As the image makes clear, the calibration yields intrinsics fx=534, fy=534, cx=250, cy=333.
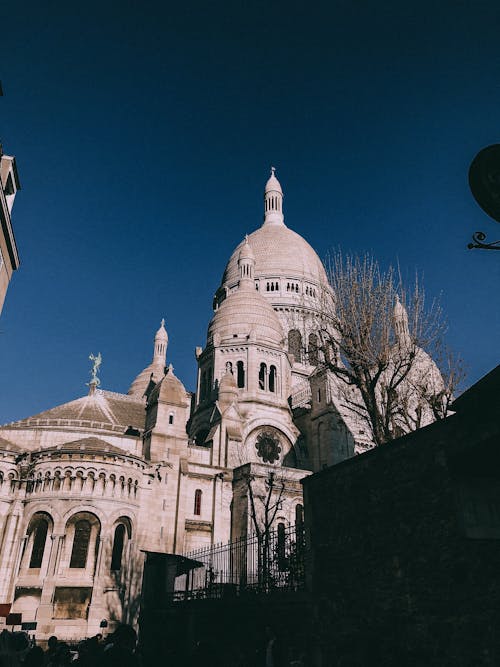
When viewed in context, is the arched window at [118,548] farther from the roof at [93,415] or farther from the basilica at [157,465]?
the roof at [93,415]

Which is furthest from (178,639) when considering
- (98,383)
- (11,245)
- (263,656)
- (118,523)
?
(98,383)

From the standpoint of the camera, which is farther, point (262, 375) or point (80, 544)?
point (262, 375)

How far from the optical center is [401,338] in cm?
2025

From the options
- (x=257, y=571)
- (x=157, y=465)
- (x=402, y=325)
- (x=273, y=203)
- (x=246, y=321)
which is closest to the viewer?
(x=402, y=325)

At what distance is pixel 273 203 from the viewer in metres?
76.7

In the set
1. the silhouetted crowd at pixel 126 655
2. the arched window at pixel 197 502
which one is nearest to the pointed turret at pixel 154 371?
the arched window at pixel 197 502

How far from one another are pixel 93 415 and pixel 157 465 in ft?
26.4

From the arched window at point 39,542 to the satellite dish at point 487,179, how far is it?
2645cm

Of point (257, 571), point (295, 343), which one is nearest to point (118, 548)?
point (257, 571)

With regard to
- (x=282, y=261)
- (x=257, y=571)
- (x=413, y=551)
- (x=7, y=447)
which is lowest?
(x=413, y=551)

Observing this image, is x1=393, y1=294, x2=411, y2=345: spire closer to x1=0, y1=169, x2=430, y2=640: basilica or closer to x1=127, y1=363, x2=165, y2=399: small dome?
x1=0, y1=169, x2=430, y2=640: basilica

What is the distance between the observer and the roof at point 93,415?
34.7m

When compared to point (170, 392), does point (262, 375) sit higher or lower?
higher

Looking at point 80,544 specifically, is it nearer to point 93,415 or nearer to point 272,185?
point 93,415
